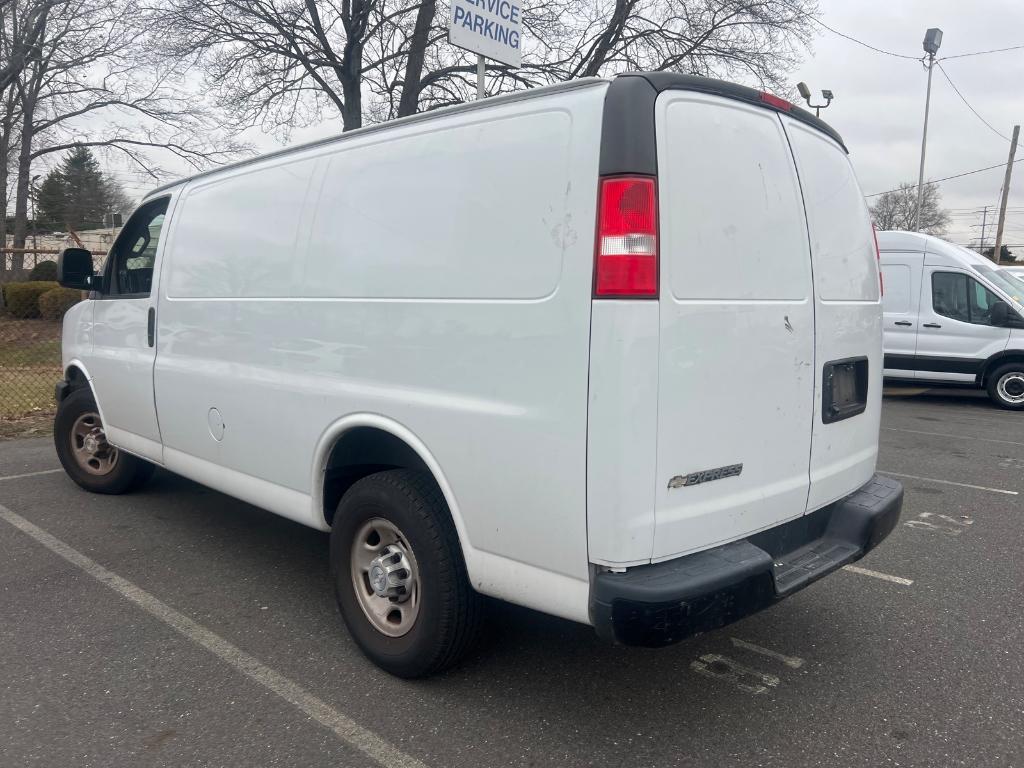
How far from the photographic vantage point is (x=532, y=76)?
17.2 m

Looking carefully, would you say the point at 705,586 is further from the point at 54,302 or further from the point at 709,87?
the point at 54,302

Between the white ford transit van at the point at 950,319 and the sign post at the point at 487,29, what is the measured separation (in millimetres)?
7654

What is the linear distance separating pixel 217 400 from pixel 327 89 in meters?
15.4

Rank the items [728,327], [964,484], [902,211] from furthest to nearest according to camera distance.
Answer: [902,211] → [964,484] → [728,327]

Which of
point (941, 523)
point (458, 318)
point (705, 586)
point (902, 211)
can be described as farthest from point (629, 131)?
point (902, 211)

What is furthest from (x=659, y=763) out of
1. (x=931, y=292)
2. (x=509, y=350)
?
(x=931, y=292)

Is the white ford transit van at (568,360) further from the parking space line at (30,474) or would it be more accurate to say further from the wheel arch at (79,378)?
the parking space line at (30,474)

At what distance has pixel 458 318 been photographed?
288cm

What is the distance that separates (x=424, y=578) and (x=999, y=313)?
10659 mm

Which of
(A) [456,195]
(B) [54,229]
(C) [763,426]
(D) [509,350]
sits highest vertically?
(B) [54,229]

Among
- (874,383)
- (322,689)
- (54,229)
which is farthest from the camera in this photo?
(54,229)

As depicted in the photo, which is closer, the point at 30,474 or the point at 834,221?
the point at 834,221

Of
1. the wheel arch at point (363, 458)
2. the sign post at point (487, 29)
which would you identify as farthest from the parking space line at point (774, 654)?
the sign post at point (487, 29)

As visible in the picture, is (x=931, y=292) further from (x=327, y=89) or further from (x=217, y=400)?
(x=327, y=89)
